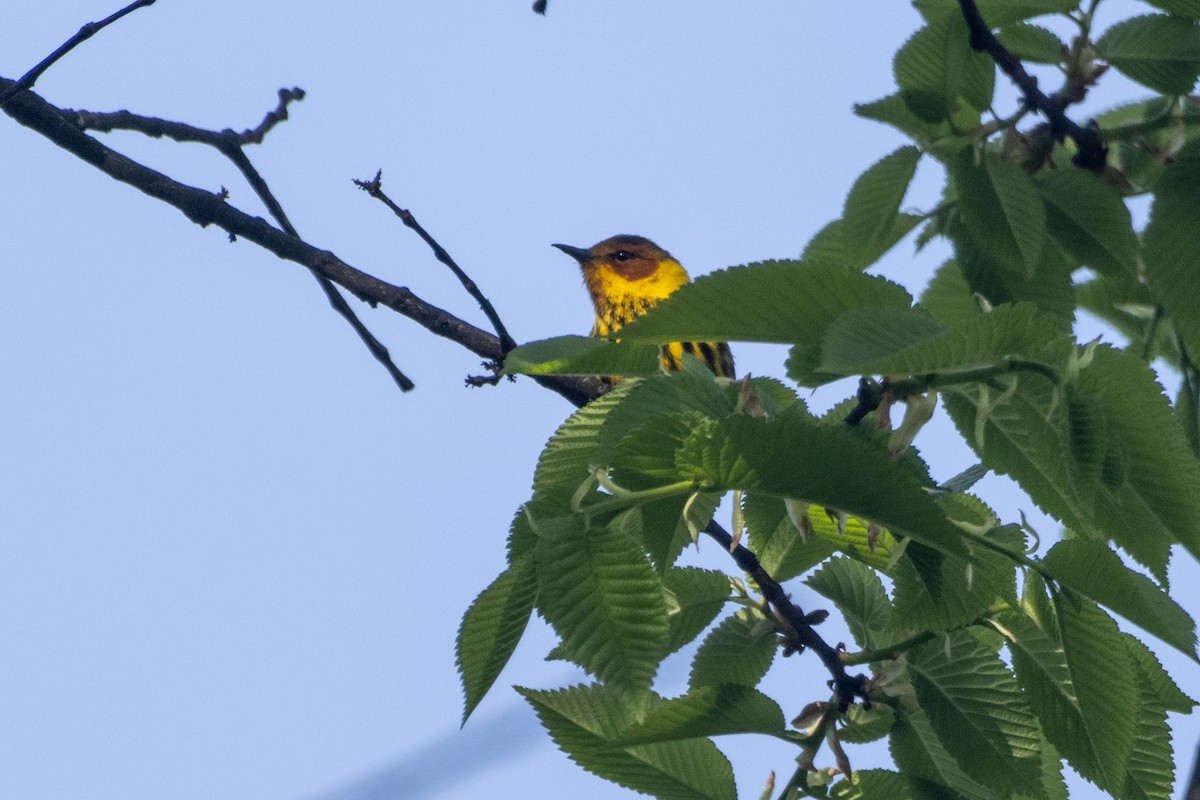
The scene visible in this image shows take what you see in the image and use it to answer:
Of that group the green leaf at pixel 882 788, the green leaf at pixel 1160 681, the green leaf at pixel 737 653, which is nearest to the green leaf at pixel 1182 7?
the green leaf at pixel 1160 681

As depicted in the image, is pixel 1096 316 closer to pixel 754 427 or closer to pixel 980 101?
pixel 980 101

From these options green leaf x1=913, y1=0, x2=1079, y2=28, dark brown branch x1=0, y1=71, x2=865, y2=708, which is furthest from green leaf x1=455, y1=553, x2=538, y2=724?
green leaf x1=913, y1=0, x2=1079, y2=28

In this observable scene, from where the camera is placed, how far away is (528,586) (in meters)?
1.97

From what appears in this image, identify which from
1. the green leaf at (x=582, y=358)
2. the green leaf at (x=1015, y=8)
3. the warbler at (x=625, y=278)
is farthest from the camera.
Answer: the warbler at (x=625, y=278)

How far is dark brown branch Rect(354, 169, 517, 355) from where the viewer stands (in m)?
3.08

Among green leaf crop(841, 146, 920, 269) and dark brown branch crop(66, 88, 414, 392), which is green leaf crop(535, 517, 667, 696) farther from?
dark brown branch crop(66, 88, 414, 392)

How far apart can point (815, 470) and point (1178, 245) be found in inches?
48.0

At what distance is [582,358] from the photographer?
1.91 meters

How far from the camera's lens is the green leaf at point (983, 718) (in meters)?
2.25

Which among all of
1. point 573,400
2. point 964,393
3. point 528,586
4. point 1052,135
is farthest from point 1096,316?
point 528,586

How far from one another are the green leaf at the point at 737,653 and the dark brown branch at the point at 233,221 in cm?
87

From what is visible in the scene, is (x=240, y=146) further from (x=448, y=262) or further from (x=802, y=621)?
(x=802, y=621)

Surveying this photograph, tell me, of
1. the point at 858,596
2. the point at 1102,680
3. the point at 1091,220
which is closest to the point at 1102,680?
the point at 1102,680

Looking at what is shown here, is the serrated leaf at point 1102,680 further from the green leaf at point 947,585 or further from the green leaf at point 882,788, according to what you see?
the green leaf at point 882,788
